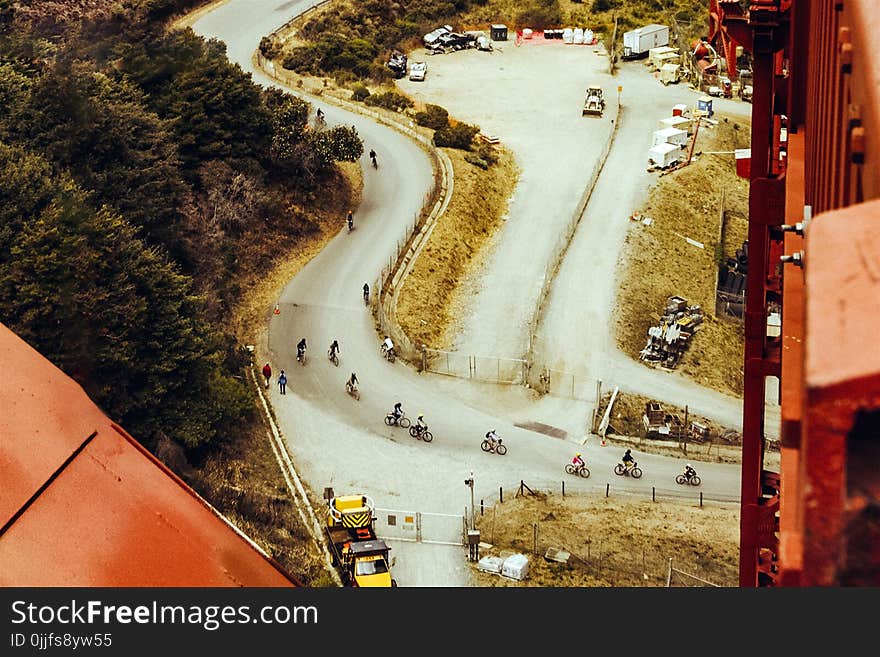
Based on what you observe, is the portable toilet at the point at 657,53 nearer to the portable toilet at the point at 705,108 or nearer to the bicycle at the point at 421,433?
the portable toilet at the point at 705,108

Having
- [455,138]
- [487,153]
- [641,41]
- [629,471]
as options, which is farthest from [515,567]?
[641,41]

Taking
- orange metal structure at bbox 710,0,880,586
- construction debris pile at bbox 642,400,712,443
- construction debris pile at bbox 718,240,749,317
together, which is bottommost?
construction debris pile at bbox 718,240,749,317

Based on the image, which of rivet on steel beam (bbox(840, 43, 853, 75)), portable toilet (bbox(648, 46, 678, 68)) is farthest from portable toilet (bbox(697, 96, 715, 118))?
rivet on steel beam (bbox(840, 43, 853, 75))

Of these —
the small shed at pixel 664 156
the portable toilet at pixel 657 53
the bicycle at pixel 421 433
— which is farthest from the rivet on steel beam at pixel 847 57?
the portable toilet at pixel 657 53

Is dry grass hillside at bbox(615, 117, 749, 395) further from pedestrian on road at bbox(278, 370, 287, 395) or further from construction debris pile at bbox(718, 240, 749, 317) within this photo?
pedestrian on road at bbox(278, 370, 287, 395)

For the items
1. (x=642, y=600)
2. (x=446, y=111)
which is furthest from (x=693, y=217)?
(x=642, y=600)

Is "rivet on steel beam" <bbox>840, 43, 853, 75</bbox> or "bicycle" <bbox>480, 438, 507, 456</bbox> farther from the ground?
"rivet on steel beam" <bbox>840, 43, 853, 75</bbox>
